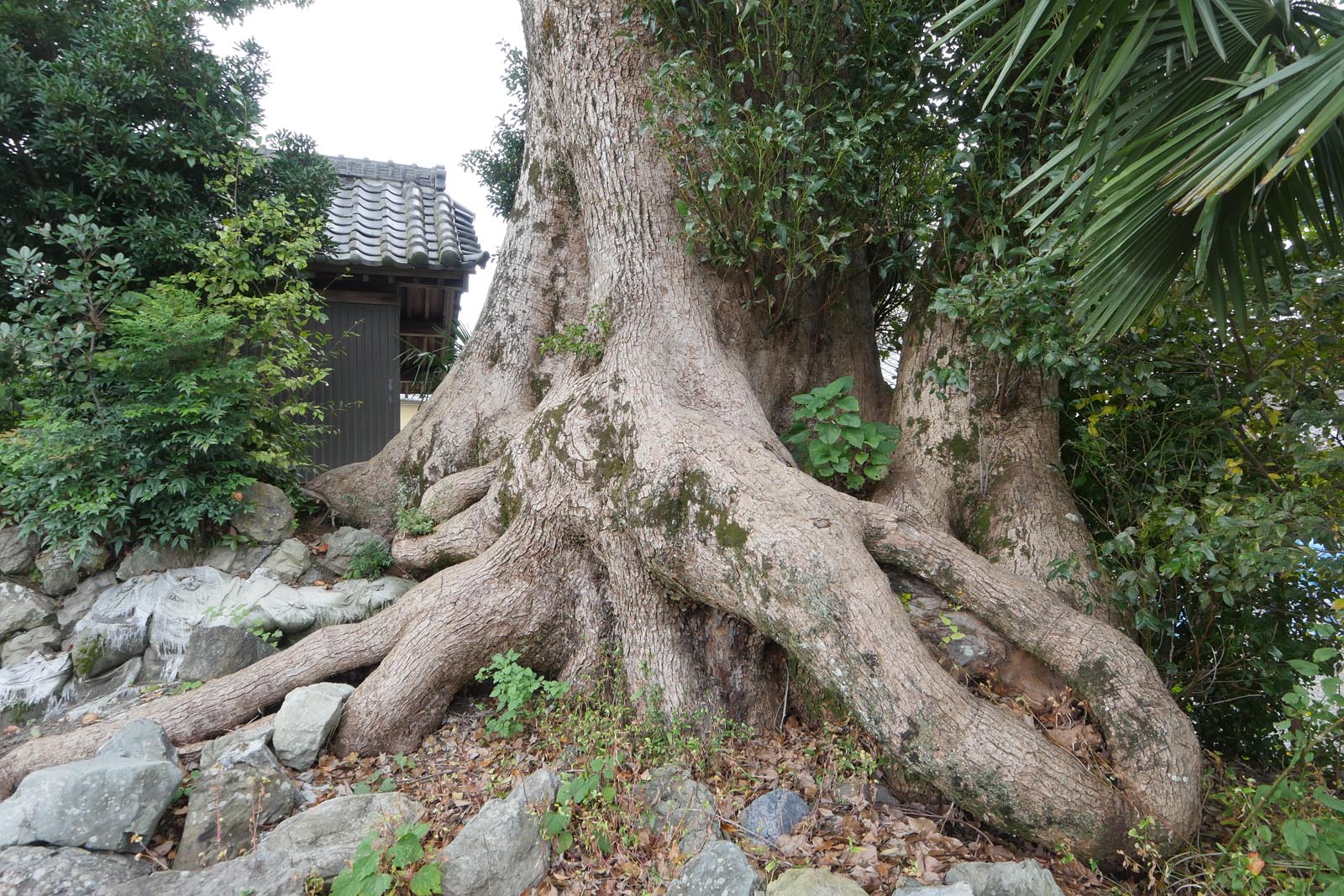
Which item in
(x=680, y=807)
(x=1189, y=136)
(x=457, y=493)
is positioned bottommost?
(x=680, y=807)

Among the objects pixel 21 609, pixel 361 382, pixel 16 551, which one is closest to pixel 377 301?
pixel 361 382

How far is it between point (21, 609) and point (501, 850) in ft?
13.4

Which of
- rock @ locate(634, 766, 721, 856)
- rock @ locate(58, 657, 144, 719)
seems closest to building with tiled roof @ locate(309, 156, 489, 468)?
rock @ locate(58, 657, 144, 719)

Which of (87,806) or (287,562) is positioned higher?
(287,562)

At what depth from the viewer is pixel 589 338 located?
487 cm

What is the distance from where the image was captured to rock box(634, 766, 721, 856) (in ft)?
10.3

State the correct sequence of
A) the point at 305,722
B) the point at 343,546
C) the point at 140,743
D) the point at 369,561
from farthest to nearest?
the point at 343,546 < the point at 369,561 < the point at 305,722 < the point at 140,743

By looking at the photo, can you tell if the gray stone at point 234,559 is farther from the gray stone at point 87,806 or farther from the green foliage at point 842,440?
the green foliage at point 842,440

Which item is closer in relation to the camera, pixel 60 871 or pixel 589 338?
pixel 60 871

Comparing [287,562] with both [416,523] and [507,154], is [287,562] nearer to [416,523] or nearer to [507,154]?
[416,523]

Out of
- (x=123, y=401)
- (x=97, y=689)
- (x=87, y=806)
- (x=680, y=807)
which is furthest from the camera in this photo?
(x=123, y=401)

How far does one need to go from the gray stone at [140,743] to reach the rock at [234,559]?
5.01 feet

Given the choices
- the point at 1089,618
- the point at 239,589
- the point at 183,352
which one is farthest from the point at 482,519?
the point at 1089,618

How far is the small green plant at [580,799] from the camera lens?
3119 millimetres
